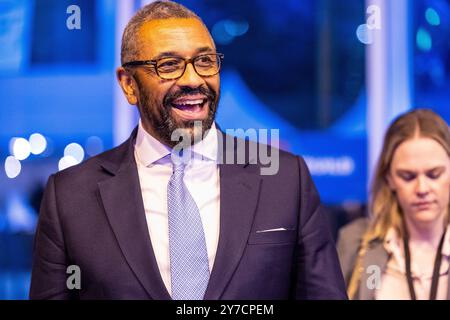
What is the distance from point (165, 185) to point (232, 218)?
0.69 feet

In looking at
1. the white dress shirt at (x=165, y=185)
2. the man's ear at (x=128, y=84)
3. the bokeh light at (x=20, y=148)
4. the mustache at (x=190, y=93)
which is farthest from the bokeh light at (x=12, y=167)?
the mustache at (x=190, y=93)

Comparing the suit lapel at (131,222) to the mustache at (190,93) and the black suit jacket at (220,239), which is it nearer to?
the black suit jacket at (220,239)

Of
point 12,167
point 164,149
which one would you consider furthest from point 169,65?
point 12,167

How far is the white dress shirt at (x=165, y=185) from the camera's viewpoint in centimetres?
181

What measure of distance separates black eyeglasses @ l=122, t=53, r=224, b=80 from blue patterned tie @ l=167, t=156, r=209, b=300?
25 cm

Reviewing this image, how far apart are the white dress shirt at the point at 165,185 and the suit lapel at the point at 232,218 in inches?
1.8

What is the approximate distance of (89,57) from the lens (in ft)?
13.3

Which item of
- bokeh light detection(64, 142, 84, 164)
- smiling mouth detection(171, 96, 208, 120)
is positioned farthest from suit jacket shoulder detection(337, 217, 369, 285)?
bokeh light detection(64, 142, 84, 164)

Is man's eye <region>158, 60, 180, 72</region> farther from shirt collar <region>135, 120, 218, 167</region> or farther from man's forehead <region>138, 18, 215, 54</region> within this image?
shirt collar <region>135, 120, 218, 167</region>

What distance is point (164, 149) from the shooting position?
1.90 m

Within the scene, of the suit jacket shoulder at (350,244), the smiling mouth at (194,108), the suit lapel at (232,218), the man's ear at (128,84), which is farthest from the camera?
the suit jacket shoulder at (350,244)

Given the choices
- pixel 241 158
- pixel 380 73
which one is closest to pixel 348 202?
pixel 380 73

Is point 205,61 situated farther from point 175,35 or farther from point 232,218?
point 232,218

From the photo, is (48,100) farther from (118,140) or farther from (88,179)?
(88,179)
